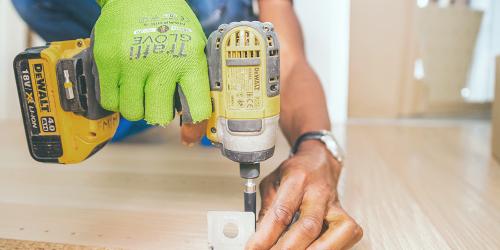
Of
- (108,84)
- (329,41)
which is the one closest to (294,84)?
(108,84)

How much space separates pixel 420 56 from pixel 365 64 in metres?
0.33

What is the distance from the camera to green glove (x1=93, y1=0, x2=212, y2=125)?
2.21 ft

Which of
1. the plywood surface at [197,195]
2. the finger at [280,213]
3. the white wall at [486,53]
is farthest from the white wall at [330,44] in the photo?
the finger at [280,213]

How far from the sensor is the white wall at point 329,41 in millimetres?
2307

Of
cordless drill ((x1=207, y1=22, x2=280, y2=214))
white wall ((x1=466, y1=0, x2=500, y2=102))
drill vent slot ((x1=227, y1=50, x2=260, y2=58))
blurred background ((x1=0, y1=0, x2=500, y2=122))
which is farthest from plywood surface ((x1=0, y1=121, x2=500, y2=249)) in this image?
white wall ((x1=466, y1=0, x2=500, y2=102))

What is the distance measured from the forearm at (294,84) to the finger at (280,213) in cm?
28

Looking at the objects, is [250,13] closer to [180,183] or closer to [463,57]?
[180,183]

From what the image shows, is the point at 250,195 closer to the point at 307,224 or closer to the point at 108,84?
the point at 307,224

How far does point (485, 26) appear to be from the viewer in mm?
2570

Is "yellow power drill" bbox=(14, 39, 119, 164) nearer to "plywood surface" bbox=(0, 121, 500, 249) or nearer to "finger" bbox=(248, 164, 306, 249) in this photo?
"plywood surface" bbox=(0, 121, 500, 249)

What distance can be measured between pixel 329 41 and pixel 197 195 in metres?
1.46

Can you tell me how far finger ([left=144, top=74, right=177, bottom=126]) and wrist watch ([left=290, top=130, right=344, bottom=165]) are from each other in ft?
1.38

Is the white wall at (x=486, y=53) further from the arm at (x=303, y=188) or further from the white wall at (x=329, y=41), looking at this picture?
the arm at (x=303, y=188)

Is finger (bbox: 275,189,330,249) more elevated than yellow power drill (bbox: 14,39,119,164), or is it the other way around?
yellow power drill (bbox: 14,39,119,164)
